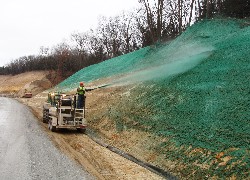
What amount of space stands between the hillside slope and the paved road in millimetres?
3199

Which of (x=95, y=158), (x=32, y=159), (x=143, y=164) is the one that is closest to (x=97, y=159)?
(x=95, y=158)

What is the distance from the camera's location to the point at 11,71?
87.4 metres

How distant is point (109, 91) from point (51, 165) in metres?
14.3

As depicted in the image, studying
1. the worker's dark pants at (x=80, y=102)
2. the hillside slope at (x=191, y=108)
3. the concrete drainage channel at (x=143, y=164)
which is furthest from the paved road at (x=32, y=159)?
the hillside slope at (x=191, y=108)

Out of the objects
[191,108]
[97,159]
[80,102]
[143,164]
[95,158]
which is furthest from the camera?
[80,102]

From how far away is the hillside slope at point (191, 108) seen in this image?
1163 cm

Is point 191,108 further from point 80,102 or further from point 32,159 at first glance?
point 32,159

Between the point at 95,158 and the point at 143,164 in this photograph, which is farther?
the point at 95,158

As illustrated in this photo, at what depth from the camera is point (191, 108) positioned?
15211mm

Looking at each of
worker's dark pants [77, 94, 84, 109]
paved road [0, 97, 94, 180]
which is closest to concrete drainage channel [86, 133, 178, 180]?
paved road [0, 97, 94, 180]

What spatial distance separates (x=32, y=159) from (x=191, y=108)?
24.3 ft

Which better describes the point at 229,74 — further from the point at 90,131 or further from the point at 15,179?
the point at 15,179

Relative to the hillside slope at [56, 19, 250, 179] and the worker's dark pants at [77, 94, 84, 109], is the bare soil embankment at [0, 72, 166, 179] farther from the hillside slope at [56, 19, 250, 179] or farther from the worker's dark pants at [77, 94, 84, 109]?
the worker's dark pants at [77, 94, 84, 109]

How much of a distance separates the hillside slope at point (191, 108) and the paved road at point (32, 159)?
3199mm
